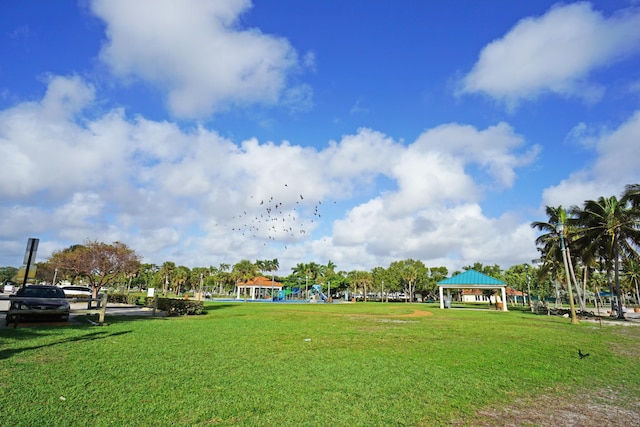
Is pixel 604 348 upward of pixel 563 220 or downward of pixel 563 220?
downward

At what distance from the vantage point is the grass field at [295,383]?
16.8 feet

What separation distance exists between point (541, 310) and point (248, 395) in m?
42.9

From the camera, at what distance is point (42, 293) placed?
51.3ft

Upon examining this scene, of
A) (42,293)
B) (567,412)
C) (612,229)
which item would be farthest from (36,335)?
(612,229)

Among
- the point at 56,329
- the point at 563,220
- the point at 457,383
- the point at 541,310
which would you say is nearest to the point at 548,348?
the point at 457,383

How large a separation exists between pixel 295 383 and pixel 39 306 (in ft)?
43.3

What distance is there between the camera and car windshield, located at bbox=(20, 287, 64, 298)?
15.2 metres

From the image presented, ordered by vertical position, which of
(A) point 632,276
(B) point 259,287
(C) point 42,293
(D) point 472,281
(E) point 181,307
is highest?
(A) point 632,276

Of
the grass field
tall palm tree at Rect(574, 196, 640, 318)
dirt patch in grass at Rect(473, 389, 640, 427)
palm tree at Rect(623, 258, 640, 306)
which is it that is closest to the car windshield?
the grass field

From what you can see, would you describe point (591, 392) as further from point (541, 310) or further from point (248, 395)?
point (541, 310)

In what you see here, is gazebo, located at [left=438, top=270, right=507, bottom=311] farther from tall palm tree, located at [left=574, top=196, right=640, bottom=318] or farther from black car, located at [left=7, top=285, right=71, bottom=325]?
black car, located at [left=7, top=285, right=71, bottom=325]

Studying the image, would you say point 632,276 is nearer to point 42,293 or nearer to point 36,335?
point 42,293

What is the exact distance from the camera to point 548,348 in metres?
12.3

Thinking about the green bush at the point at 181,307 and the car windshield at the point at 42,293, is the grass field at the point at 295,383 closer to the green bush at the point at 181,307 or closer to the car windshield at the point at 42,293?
the car windshield at the point at 42,293
